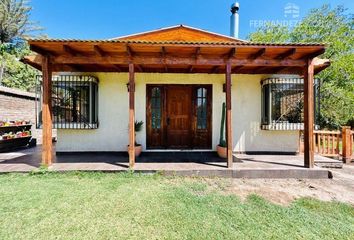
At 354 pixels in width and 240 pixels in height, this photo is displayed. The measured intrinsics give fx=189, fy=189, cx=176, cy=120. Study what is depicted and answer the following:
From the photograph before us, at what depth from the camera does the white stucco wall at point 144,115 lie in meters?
5.95

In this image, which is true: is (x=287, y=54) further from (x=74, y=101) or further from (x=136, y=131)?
(x=74, y=101)

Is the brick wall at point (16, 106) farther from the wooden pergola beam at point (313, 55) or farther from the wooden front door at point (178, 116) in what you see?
the wooden pergola beam at point (313, 55)

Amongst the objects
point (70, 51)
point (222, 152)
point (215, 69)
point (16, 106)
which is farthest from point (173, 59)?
point (16, 106)

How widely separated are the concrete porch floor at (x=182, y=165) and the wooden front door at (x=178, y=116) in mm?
559

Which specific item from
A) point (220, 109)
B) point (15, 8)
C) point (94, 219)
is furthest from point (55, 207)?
point (15, 8)

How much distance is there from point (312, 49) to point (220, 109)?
280cm

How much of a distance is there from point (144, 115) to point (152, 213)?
3.74m

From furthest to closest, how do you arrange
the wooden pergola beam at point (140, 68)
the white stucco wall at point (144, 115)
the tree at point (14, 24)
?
the tree at point (14, 24)
the white stucco wall at point (144, 115)
the wooden pergola beam at point (140, 68)

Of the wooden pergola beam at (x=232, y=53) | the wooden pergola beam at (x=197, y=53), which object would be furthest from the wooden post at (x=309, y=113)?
the wooden pergola beam at (x=197, y=53)

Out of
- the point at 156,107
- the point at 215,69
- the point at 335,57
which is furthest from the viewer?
the point at 335,57

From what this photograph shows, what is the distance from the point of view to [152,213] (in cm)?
273

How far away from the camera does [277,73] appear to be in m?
5.86

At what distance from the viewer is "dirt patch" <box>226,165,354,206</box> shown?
11.0ft

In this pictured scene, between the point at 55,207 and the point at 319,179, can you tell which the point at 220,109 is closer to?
the point at 319,179
